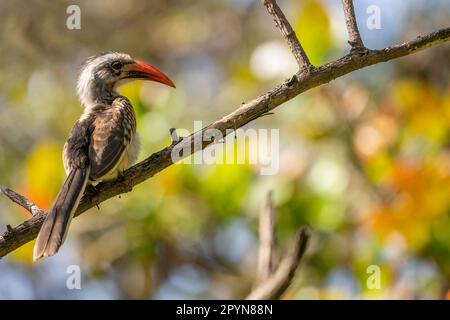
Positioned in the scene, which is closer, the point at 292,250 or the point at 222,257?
the point at 292,250

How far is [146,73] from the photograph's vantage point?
557cm

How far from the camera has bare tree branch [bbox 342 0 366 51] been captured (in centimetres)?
378

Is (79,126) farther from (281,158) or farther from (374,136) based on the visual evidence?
(374,136)

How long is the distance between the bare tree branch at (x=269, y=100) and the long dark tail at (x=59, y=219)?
0.25 feet

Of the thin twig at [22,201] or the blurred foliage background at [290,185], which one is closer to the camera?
the thin twig at [22,201]

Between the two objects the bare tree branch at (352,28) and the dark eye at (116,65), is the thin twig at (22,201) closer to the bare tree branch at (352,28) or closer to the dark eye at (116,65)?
the bare tree branch at (352,28)

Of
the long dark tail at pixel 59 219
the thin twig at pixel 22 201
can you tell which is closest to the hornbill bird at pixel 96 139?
the long dark tail at pixel 59 219

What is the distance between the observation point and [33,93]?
289 inches

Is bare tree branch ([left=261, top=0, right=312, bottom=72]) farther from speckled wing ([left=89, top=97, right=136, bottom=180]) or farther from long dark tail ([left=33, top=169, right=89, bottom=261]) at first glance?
long dark tail ([left=33, top=169, right=89, bottom=261])

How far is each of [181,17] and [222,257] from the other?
2924 mm

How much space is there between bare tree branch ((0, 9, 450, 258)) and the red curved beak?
59.6 inches

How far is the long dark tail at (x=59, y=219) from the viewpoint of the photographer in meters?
3.74

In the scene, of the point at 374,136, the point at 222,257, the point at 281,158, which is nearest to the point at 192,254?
the point at 222,257

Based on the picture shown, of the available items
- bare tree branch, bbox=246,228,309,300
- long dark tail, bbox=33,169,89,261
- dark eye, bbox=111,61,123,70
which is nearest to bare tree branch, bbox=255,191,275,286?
bare tree branch, bbox=246,228,309,300
